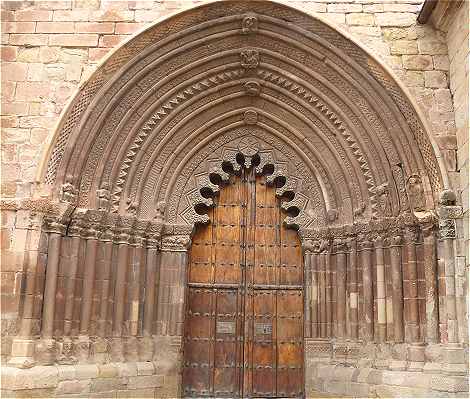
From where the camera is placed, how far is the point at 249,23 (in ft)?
25.9

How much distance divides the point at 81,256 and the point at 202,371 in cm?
240

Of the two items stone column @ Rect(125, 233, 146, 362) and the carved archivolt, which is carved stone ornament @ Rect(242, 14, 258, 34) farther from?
stone column @ Rect(125, 233, 146, 362)

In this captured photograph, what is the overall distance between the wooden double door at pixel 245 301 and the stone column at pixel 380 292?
1287 mm

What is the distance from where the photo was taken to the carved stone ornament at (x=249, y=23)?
25.9 feet

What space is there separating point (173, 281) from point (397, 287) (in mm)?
3052

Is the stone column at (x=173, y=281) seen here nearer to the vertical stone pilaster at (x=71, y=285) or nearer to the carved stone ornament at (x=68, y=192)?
the vertical stone pilaster at (x=71, y=285)

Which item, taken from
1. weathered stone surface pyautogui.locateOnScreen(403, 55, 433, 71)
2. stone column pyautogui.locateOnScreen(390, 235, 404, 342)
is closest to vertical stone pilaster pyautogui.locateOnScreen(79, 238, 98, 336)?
stone column pyautogui.locateOnScreen(390, 235, 404, 342)

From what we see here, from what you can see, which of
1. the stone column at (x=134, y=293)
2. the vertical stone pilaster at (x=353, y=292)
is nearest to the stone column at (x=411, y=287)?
the vertical stone pilaster at (x=353, y=292)

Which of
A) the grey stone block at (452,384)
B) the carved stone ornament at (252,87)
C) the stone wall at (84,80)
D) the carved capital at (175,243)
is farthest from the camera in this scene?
the carved stone ornament at (252,87)

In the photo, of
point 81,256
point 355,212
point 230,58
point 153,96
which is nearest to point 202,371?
point 81,256

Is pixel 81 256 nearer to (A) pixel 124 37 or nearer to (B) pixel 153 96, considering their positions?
(B) pixel 153 96

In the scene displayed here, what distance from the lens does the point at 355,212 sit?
7.98m

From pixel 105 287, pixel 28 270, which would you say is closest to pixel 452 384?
pixel 105 287

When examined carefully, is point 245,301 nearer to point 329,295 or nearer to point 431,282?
point 329,295
